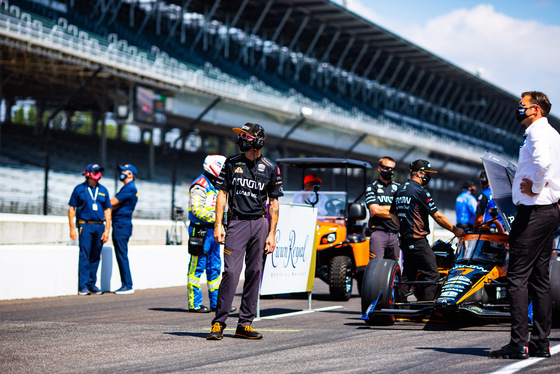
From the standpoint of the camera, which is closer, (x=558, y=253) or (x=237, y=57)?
(x=558, y=253)

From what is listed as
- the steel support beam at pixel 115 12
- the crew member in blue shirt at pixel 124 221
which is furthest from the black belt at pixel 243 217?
the steel support beam at pixel 115 12

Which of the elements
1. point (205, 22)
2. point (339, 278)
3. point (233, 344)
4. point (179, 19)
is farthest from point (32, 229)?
point (205, 22)

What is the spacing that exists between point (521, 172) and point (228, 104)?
1249 inches

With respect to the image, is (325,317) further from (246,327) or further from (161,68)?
(161,68)

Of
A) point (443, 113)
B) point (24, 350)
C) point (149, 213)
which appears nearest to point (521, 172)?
point (24, 350)

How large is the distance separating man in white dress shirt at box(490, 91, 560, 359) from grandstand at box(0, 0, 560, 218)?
14.4 meters

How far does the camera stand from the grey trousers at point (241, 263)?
6.94 metres

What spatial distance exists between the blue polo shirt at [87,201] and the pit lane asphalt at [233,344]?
2433 millimetres

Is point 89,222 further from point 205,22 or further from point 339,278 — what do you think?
point 205,22

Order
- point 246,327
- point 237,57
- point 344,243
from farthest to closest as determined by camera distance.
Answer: point 237,57
point 344,243
point 246,327

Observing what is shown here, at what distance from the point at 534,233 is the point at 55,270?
8.04 m

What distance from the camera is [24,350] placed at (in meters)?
6.31

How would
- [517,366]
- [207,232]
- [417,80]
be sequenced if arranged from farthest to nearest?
[417,80] < [207,232] < [517,366]

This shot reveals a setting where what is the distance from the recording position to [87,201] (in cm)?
1205
